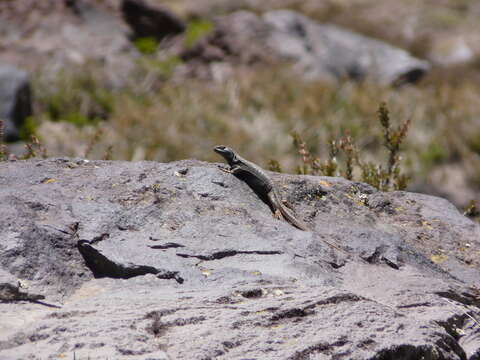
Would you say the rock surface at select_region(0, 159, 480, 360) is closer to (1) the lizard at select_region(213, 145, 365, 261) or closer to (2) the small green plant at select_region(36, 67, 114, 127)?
(1) the lizard at select_region(213, 145, 365, 261)

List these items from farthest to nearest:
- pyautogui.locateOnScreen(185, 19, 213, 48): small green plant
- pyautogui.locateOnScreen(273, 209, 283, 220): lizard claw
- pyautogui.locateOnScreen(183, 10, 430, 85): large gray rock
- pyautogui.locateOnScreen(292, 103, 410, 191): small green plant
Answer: pyautogui.locateOnScreen(185, 19, 213, 48): small green plant
pyautogui.locateOnScreen(183, 10, 430, 85): large gray rock
pyautogui.locateOnScreen(292, 103, 410, 191): small green plant
pyautogui.locateOnScreen(273, 209, 283, 220): lizard claw

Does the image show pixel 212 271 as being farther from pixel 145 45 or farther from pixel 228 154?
pixel 145 45

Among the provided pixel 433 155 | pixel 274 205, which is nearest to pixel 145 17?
pixel 433 155

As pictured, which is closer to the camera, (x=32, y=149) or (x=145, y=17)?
(x=32, y=149)

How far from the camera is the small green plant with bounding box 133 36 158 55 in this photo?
62.3ft

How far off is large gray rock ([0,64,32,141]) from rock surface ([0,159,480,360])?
8.94m

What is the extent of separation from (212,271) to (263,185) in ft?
3.32

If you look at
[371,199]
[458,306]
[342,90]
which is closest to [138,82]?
[342,90]

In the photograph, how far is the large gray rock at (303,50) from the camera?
1777 cm

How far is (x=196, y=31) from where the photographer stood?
20250mm

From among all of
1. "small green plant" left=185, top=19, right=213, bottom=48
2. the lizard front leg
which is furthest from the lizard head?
"small green plant" left=185, top=19, right=213, bottom=48

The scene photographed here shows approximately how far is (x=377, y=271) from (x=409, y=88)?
15.3m

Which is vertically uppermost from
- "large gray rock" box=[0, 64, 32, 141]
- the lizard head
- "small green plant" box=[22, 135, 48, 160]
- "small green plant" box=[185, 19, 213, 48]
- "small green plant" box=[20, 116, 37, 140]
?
the lizard head

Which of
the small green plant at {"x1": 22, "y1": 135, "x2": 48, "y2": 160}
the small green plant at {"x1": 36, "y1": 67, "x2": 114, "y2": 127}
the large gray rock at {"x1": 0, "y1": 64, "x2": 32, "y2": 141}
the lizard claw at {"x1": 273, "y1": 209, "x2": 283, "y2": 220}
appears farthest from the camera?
the small green plant at {"x1": 36, "y1": 67, "x2": 114, "y2": 127}
